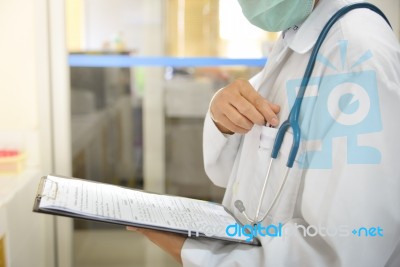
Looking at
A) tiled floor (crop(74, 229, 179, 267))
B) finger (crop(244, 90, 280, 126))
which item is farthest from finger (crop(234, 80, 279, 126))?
tiled floor (crop(74, 229, 179, 267))

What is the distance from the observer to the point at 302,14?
0.84m

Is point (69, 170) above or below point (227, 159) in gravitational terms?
below

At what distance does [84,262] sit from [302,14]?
144 centimetres

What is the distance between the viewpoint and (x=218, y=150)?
1.05m

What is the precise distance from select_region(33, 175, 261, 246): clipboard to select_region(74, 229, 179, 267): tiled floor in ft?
3.42

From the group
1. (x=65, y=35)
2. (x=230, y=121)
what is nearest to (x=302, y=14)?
(x=230, y=121)

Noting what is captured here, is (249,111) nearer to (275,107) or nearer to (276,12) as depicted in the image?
(275,107)

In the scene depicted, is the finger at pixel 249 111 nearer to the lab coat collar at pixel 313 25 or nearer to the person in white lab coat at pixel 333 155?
the person in white lab coat at pixel 333 155

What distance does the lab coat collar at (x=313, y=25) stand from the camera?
0.81 m

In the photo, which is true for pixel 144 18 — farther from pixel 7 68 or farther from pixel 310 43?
pixel 310 43

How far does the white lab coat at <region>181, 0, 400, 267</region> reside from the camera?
68cm

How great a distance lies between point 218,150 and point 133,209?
1.14 ft

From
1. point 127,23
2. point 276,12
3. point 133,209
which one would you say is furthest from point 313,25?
point 127,23

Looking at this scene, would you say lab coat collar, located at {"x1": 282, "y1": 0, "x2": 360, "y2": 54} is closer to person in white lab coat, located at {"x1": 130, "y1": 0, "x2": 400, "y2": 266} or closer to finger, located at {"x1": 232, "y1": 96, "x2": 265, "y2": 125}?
person in white lab coat, located at {"x1": 130, "y1": 0, "x2": 400, "y2": 266}
